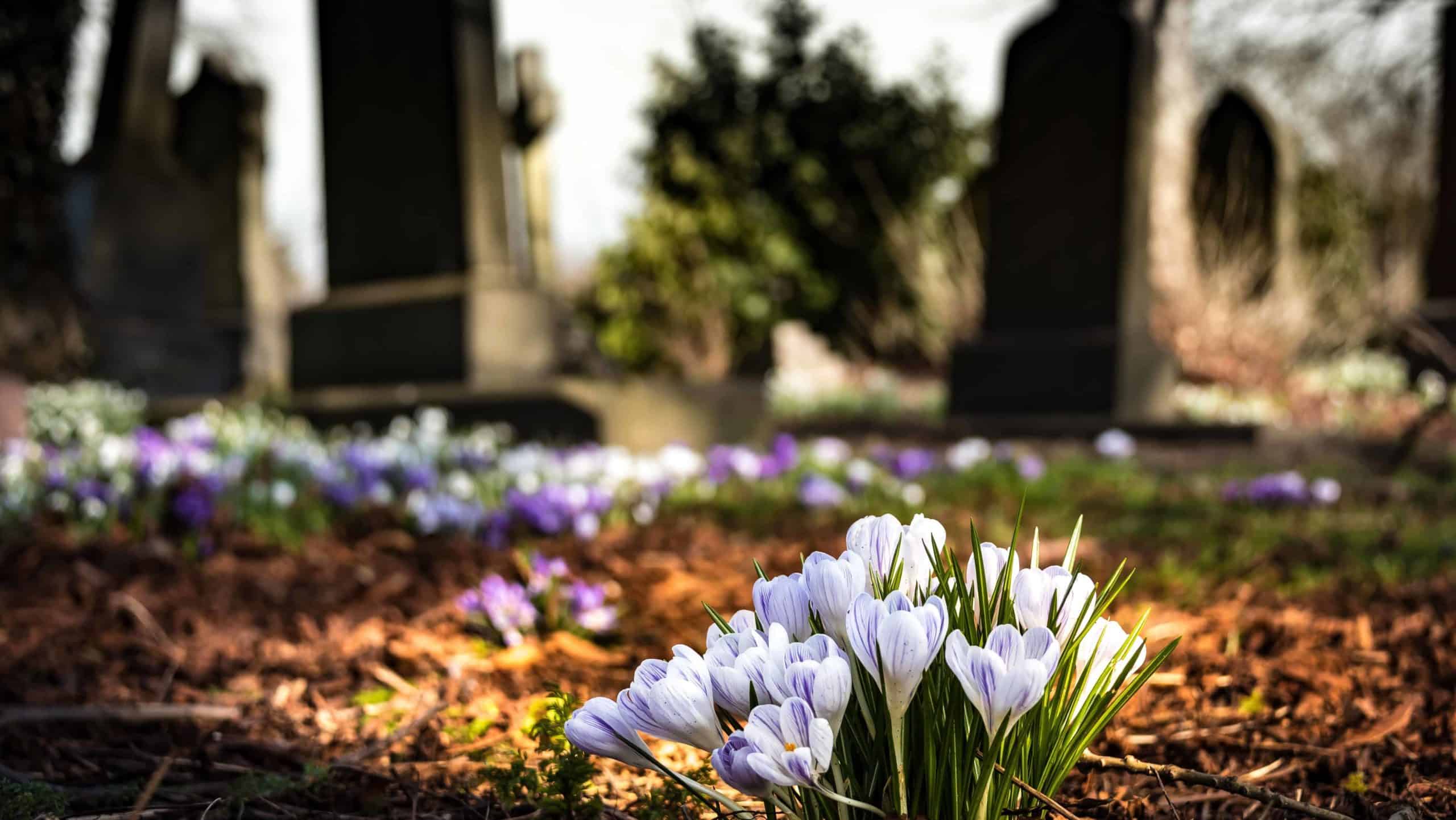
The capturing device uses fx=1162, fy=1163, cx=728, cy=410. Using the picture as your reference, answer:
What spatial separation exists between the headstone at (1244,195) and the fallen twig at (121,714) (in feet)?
42.8

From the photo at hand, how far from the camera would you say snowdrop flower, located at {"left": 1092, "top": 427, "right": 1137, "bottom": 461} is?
19.6 feet

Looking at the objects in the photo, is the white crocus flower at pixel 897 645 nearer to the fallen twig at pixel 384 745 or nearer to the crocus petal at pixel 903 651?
the crocus petal at pixel 903 651

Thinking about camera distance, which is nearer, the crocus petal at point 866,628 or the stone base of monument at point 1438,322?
the crocus petal at point 866,628

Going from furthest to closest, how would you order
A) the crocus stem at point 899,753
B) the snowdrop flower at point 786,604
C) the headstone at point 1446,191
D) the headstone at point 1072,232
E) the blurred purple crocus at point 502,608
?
the headstone at point 1446,191, the headstone at point 1072,232, the blurred purple crocus at point 502,608, the snowdrop flower at point 786,604, the crocus stem at point 899,753

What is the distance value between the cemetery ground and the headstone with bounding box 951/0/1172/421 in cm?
484

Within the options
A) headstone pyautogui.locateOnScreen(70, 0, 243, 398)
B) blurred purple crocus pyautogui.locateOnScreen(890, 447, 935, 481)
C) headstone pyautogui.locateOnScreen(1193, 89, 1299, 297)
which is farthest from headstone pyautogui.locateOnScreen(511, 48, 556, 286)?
headstone pyautogui.locateOnScreen(1193, 89, 1299, 297)

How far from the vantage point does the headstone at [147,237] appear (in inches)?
454

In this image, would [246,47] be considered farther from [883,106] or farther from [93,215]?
[883,106]

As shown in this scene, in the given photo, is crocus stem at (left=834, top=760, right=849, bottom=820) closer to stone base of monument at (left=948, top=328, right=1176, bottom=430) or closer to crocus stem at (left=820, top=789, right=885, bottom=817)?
crocus stem at (left=820, top=789, right=885, bottom=817)

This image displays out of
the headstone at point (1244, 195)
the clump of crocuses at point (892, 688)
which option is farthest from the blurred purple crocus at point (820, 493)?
the headstone at point (1244, 195)

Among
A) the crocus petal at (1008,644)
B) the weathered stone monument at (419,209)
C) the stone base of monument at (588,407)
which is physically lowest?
the stone base of monument at (588,407)

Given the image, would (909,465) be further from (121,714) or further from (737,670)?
(737,670)

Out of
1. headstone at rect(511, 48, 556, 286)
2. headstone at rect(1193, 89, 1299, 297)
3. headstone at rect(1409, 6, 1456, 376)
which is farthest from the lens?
headstone at rect(1193, 89, 1299, 297)

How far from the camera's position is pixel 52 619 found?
9.34 ft
